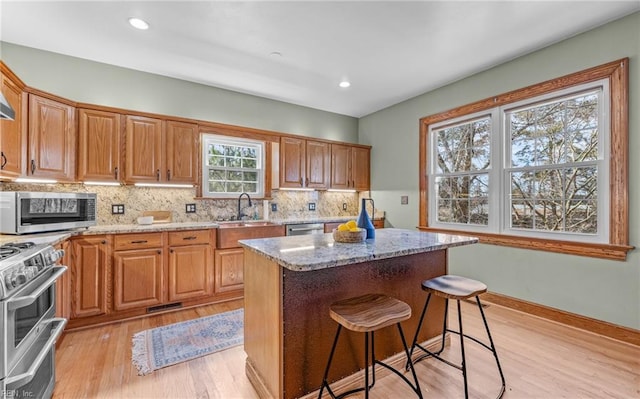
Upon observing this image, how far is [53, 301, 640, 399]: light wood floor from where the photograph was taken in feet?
5.89

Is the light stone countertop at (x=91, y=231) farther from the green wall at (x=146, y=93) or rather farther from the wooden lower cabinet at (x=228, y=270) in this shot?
the green wall at (x=146, y=93)

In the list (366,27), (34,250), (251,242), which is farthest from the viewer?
(366,27)

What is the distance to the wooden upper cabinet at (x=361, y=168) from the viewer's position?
497 cm

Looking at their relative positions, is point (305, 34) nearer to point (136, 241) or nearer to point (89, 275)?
point (136, 241)

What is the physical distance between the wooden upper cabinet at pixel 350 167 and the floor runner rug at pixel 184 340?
2.74 m

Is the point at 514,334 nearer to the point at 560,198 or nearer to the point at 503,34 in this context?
the point at 560,198

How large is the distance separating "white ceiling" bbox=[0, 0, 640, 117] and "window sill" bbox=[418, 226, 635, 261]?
6.55 feet

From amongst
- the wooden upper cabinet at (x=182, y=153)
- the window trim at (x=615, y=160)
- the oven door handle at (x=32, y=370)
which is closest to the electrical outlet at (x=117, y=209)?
the wooden upper cabinet at (x=182, y=153)

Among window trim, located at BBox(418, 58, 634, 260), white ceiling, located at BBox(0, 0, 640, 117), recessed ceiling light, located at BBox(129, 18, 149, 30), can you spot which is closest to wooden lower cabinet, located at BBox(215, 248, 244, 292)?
white ceiling, located at BBox(0, 0, 640, 117)

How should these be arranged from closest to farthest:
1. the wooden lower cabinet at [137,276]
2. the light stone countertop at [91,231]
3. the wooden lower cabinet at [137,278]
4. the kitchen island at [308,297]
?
the kitchen island at [308,297] < the light stone countertop at [91,231] < the wooden lower cabinet at [137,276] < the wooden lower cabinet at [137,278]

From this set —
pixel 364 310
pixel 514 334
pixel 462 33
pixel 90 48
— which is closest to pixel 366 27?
pixel 462 33

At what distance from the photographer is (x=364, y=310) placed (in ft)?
4.91

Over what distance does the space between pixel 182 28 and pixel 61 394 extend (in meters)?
2.92

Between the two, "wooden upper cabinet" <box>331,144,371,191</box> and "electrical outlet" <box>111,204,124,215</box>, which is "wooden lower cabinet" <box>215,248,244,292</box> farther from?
"wooden upper cabinet" <box>331,144,371,191</box>
